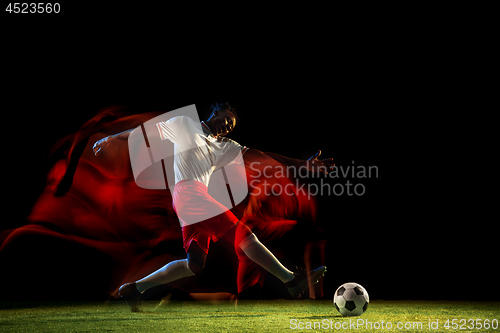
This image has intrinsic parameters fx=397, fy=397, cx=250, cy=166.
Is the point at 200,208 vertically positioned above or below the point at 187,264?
above

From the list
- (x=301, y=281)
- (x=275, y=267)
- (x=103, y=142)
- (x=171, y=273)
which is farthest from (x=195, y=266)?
(x=103, y=142)

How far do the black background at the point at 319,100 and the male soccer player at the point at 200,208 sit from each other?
5.60 feet

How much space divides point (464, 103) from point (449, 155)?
67 cm

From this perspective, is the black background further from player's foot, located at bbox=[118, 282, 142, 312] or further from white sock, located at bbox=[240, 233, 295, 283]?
player's foot, located at bbox=[118, 282, 142, 312]

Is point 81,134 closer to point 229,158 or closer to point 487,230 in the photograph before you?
point 229,158

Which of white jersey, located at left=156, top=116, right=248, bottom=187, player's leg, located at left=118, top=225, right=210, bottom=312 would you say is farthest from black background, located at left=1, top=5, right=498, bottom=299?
player's leg, located at left=118, top=225, right=210, bottom=312

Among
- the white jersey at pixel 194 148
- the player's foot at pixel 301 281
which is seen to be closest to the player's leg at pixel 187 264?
the white jersey at pixel 194 148

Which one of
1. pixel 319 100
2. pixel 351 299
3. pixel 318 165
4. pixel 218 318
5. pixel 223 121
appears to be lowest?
pixel 218 318

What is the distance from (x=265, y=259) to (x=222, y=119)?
3.64 ft

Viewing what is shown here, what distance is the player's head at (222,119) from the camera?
10.1 ft

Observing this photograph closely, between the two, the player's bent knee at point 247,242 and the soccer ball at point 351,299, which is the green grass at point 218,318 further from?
the player's bent knee at point 247,242

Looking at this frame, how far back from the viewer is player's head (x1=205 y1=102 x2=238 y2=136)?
3.07 meters

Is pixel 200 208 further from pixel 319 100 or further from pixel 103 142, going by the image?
pixel 319 100

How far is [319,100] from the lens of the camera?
194 inches
